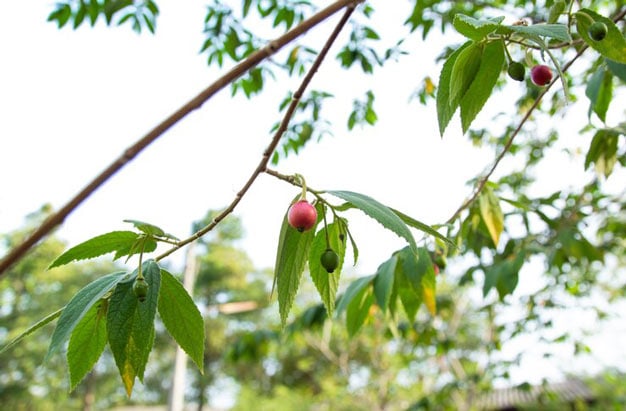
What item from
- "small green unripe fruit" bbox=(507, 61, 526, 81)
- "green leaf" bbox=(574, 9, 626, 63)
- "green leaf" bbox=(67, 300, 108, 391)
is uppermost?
"small green unripe fruit" bbox=(507, 61, 526, 81)

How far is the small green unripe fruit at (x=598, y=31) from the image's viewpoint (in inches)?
16.6

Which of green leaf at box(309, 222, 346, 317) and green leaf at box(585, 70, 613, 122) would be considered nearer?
green leaf at box(309, 222, 346, 317)

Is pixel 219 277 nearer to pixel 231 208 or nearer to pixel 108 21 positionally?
pixel 108 21

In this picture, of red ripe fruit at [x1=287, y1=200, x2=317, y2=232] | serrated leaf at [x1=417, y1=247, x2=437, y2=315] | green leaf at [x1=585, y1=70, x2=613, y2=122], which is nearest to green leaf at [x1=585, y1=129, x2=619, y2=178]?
green leaf at [x1=585, y1=70, x2=613, y2=122]

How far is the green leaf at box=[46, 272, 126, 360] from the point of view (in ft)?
1.12

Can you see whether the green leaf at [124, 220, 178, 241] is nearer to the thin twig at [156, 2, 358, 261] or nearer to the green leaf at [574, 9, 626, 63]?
the thin twig at [156, 2, 358, 261]

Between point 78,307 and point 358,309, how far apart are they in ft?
1.94

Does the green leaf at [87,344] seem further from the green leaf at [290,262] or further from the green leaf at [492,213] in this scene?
the green leaf at [492,213]

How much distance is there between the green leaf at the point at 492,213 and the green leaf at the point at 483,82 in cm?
42

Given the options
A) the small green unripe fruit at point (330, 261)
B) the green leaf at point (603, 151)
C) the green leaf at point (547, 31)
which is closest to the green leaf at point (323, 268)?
the small green unripe fruit at point (330, 261)

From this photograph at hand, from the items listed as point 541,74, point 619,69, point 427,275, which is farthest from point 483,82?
point 427,275

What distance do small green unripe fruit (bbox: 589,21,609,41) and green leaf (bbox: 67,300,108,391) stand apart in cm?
48

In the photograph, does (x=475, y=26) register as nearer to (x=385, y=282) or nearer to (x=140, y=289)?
(x=140, y=289)

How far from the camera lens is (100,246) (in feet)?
1.49
